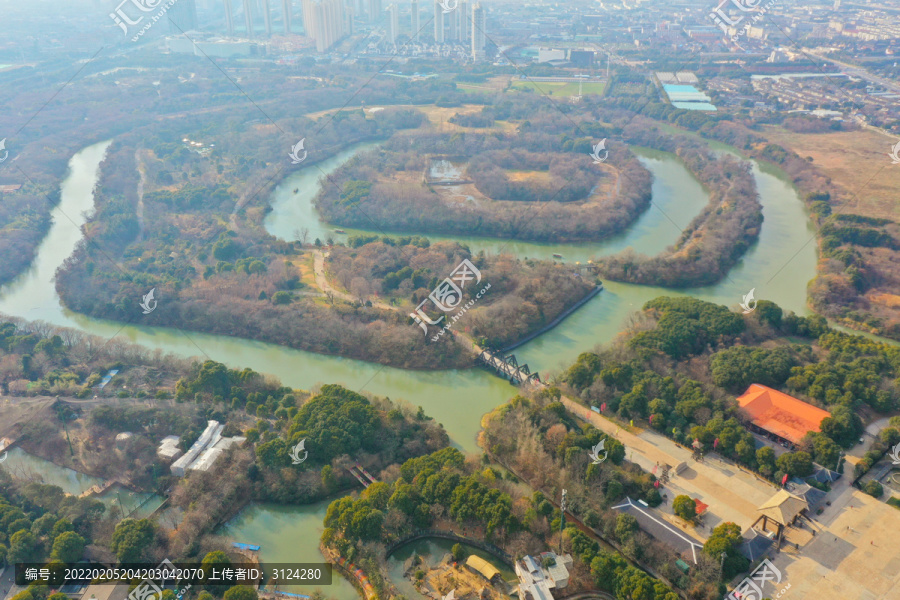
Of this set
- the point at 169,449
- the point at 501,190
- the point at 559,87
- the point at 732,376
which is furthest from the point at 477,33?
the point at 169,449

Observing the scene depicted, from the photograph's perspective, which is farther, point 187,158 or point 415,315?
point 187,158

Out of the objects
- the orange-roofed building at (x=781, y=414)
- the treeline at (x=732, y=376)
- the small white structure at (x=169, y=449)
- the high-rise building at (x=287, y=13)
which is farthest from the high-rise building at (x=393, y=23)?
the orange-roofed building at (x=781, y=414)

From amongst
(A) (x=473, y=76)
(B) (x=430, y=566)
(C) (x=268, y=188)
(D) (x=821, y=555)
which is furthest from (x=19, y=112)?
(D) (x=821, y=555)

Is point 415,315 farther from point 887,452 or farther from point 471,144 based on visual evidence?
point 471,144

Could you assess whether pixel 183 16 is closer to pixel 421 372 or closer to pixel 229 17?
pixel 229 17

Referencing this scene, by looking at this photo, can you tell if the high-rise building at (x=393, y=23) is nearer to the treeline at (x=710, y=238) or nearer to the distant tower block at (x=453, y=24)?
the distant tower block at (x=453, y=24)

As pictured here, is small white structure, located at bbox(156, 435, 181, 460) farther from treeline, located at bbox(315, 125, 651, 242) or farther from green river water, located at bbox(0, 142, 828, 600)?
treeline, located at bbox(315, 125, 651, 242)
